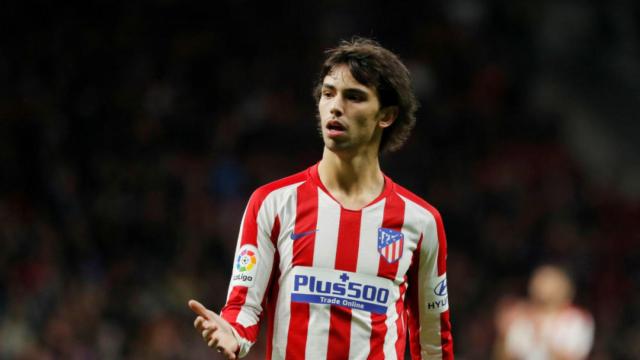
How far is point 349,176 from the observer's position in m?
3.38

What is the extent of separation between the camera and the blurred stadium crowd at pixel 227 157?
25.2 feet

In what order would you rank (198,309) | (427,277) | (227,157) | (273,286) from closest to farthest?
(198,309), (273,286), (427,277), (227,157)

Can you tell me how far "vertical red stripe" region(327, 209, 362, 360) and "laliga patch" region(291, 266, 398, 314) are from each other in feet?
0.08

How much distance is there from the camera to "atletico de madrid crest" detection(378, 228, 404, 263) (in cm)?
332

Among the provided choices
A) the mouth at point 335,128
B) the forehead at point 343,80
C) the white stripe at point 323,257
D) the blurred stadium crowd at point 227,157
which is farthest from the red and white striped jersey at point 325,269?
the blurred stadium crowd at point 227,157

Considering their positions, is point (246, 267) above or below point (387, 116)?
below

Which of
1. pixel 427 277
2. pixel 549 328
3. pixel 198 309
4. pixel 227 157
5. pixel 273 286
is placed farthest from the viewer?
pixel 227 157

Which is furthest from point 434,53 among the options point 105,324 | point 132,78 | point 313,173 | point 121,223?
point 313,173

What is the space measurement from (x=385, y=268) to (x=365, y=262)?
7cm

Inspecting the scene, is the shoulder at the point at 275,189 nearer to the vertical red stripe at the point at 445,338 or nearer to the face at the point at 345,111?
the face at the point at 345,111

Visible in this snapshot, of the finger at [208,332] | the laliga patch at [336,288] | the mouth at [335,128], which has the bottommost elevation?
the finger at [208,332]

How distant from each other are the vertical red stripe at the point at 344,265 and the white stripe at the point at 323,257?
0.01m

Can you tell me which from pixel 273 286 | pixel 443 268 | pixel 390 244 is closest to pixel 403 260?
pixel 390 244

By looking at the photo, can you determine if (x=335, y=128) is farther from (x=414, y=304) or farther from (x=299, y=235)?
(x=414, y=304)
